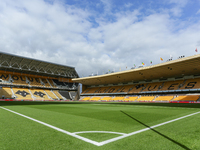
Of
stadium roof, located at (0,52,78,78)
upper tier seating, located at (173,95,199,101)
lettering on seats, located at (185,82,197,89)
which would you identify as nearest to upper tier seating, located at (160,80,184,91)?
→ lettering on seats, located at (185,82,197,89)

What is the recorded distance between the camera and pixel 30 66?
54500mm

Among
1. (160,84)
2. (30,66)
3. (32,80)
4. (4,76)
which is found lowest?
(160,84)

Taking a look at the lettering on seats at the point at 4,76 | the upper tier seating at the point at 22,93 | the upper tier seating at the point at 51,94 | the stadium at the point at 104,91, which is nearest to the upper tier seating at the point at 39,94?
the stadium at the point at 104,91

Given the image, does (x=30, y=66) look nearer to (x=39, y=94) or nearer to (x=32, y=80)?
(x=32, y=80)

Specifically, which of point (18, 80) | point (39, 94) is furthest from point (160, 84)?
point (18, 80)

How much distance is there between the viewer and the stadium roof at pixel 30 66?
47856 millimetres

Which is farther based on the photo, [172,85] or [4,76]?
[4,76]

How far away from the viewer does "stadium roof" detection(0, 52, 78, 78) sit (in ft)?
157

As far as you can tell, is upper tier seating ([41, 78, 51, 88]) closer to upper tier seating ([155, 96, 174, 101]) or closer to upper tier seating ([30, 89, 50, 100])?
upper tier seating ([30, 89, 50, 100])

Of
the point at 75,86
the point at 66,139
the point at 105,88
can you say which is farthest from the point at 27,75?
the point at 66,139

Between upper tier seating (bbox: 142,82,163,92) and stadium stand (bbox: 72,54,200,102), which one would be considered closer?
stadium stand (bbox: 72,54,200,102)

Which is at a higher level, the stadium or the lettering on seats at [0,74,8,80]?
the lettering on seats at [0,74,8,80]

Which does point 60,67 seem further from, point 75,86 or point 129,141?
point 129,141

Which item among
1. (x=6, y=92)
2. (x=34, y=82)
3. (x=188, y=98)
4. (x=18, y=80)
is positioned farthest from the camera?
(x=34, y=82)
